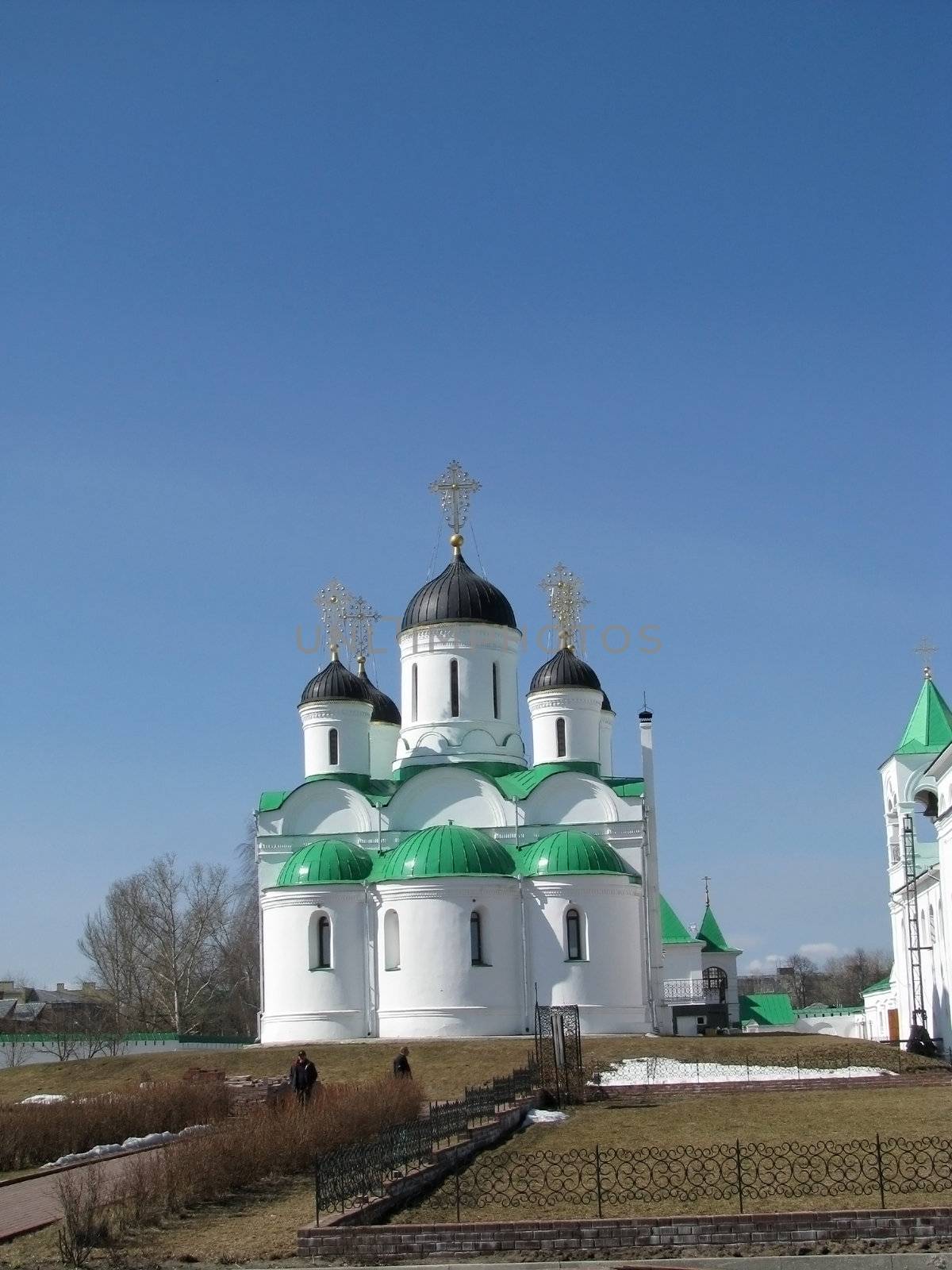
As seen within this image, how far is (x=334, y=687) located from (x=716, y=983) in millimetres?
22548

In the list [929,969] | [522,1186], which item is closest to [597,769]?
[929,969]

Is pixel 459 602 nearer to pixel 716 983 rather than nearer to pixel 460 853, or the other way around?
pixel 460 853

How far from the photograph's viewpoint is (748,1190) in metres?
13.8

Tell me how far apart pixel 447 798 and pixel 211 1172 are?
84.5 feet

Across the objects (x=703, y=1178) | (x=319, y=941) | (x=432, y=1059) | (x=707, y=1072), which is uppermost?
(x=319, y=941)

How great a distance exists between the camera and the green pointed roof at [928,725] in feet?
151

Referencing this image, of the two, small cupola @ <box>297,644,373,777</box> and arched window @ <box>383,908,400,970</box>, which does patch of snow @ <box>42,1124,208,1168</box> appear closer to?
arched window @ <box>383,908,400,970</box>

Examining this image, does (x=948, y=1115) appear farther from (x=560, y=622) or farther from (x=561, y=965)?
(x=560, y=622)

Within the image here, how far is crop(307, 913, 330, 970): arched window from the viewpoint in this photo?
125ft

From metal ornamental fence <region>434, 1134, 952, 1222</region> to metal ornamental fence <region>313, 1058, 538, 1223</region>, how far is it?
536 mm

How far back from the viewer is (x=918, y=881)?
4216cm

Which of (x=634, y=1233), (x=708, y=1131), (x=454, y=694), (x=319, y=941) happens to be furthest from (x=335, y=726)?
(x=634, y=1233)

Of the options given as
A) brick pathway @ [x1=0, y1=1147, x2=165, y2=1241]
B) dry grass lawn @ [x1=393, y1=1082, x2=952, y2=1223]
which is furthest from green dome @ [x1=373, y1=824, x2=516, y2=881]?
brick pathway @ [x1=0, y1=1147, x2=165, y2=1241]

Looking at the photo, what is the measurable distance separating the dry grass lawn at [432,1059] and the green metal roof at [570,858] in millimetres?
3960
